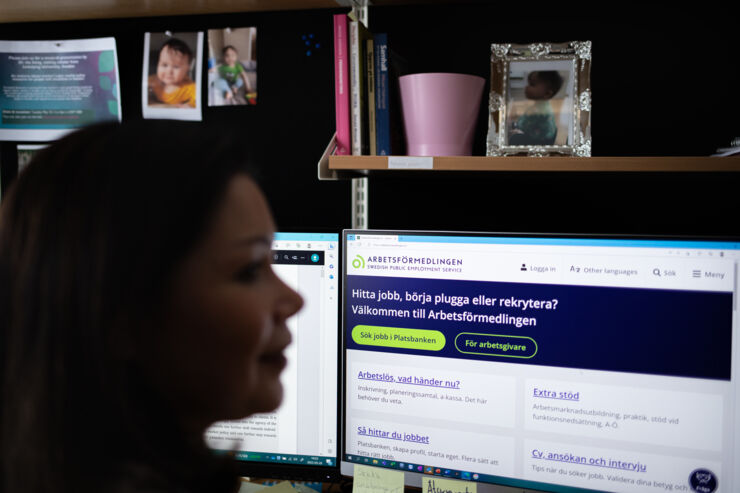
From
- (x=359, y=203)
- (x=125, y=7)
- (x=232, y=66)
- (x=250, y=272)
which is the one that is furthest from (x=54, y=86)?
(x=250, y=272)

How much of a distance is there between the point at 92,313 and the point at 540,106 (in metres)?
0.77

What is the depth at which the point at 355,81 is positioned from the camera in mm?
928

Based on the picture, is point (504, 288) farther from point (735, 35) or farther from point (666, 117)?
point (735, 35)

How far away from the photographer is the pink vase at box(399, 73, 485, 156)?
3.00 feet

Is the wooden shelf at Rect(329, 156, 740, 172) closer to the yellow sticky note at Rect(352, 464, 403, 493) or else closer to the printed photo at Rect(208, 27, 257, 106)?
the printed photo at Rect(208, 27, 257, 106)

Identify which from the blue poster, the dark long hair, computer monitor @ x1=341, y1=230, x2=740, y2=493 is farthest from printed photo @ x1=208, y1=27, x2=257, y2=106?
the dark long hair

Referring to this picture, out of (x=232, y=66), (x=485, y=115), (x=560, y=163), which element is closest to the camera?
(x=560, y=163)

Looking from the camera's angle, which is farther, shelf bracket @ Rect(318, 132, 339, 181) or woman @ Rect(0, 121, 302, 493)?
shelf bracket @ Rect(318, 132, 339, 181)

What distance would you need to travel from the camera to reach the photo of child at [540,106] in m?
0.94

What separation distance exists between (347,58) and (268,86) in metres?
0.30

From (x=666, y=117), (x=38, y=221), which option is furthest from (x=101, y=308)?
(x=666, y=117)

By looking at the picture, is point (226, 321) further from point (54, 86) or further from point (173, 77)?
point (54, 86)

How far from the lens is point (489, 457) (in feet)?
2.88

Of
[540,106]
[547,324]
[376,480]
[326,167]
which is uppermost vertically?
[540,106]
